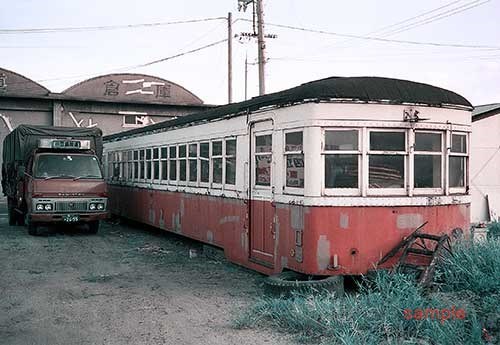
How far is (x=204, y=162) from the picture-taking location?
12000mm

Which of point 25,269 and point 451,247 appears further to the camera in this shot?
point 25,269

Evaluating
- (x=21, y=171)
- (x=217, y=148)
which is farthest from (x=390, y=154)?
(x=21, y=171)

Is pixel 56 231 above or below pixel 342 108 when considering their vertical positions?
below

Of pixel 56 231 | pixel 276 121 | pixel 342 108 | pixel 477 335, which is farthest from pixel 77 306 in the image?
pixel 56 231

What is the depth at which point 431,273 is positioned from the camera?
755 centimetres

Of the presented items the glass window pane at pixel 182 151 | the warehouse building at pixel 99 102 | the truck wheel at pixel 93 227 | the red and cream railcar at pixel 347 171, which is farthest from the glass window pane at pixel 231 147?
the warehouse building at pixel 99 102

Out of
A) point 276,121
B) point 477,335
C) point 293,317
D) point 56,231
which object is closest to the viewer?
point 477,335

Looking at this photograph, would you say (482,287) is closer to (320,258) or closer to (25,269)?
(320,258)

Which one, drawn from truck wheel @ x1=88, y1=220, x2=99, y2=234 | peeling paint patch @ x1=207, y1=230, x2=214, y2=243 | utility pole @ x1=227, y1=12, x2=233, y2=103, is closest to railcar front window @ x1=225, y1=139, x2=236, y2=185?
peeling paint patch @ x1=207, y1=230, x2=214, y2=243

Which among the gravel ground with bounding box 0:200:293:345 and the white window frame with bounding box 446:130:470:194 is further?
the white window frame with bounding box 446:130:470:194

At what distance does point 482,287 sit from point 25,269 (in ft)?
26.2

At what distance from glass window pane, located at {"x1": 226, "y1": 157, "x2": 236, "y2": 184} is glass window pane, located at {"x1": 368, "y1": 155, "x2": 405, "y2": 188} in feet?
9.88

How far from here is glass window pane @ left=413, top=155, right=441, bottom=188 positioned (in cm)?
854

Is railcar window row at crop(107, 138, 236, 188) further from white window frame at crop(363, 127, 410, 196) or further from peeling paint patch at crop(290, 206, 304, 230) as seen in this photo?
white window frame at crop(363, 127, 410, 196)
